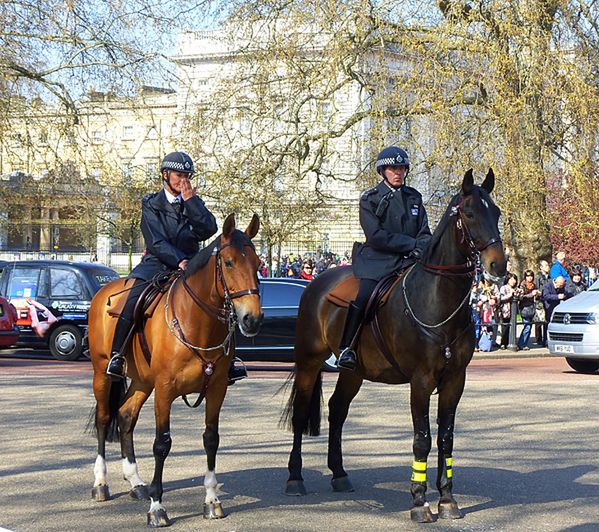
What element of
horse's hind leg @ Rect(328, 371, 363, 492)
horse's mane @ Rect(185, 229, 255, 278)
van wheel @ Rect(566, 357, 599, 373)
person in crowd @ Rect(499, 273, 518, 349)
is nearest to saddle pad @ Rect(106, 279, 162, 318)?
horse's mane @ Rect(185, 229, 255, 278)

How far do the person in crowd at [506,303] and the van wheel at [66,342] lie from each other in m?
9.39

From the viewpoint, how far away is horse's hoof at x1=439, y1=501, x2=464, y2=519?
788 centimetres

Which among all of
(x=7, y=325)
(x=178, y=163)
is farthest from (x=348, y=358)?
(x=7, y=325)

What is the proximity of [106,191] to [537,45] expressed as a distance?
18525mm

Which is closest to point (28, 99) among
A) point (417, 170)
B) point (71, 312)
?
point (71, 312)

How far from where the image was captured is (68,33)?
22781 millimetres

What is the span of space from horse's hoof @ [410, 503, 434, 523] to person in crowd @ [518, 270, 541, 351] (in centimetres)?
1793

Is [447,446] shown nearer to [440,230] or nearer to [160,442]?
[440,230]

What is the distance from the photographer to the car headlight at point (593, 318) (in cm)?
1956

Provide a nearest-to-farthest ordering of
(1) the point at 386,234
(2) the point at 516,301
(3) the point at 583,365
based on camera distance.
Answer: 1. (1) the point at 386,234
2. (3) the point at 583,365
3. (2) the point at 516,301

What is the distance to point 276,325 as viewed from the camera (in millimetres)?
19594

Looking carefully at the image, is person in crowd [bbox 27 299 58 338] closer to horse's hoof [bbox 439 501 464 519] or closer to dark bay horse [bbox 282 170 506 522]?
dark bay horse [bbox 282 170 506 522]

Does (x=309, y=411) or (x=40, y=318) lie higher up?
(x=40, y=318)

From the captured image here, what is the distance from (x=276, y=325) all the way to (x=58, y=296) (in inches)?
199
